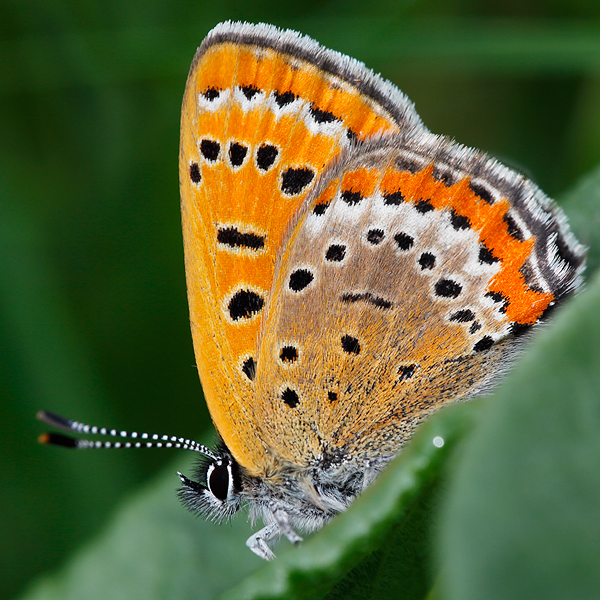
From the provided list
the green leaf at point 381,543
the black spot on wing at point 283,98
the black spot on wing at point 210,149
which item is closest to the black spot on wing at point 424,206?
the black spot on wing at point 283,98

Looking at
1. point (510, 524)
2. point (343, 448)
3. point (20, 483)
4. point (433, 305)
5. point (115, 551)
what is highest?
point (510, 524)

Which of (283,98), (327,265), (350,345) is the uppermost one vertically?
(283,98)

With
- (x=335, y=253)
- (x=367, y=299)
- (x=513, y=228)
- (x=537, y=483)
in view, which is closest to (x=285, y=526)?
(x=367, y=299)

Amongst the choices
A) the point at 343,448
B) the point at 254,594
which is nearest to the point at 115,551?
the point at 343,448

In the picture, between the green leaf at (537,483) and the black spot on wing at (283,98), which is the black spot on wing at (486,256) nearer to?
the black spot on wing at (283,98)

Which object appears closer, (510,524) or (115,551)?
(510,524)

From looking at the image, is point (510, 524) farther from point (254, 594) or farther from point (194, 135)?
point (194, 135)

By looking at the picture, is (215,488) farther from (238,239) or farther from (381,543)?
(381,543)
